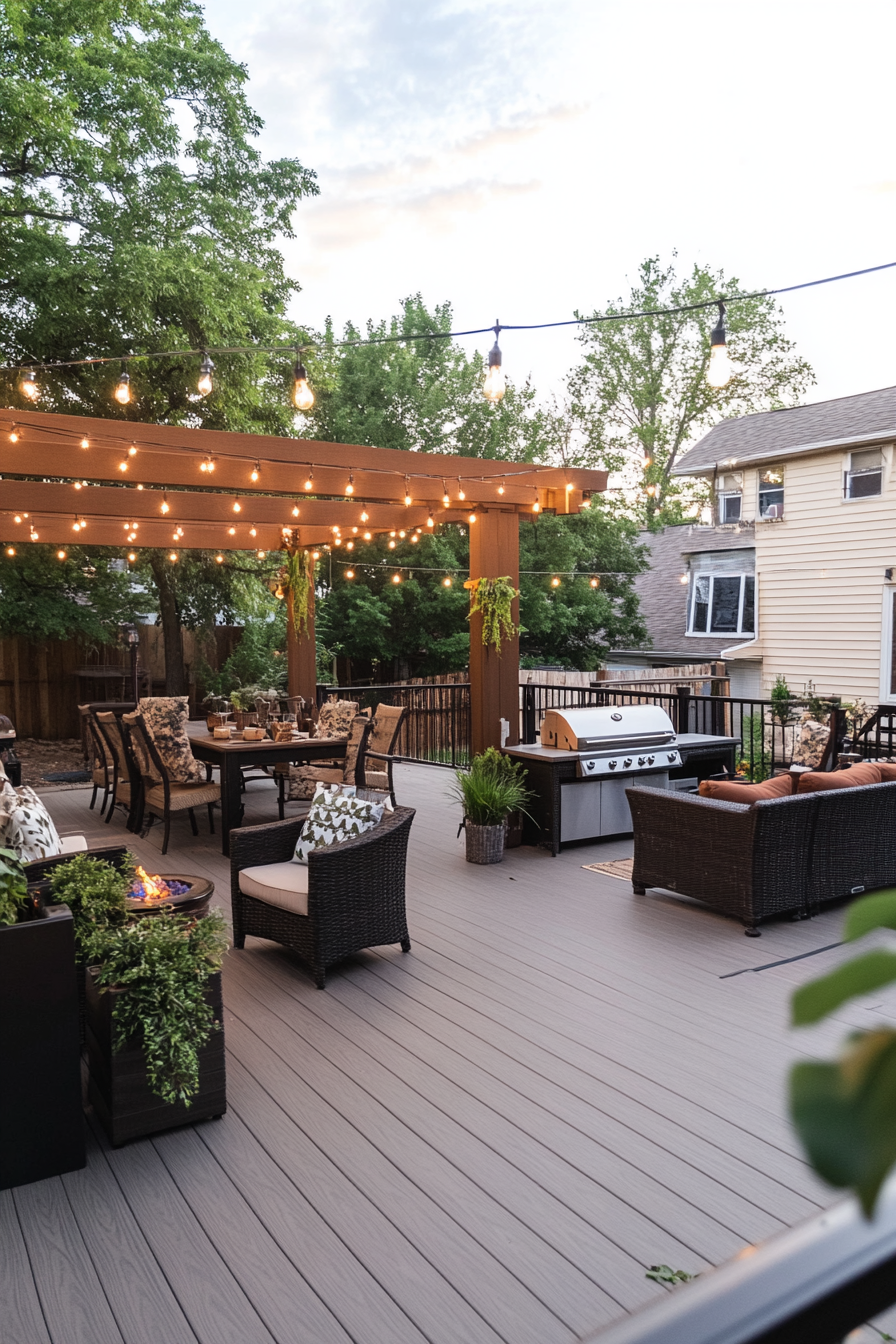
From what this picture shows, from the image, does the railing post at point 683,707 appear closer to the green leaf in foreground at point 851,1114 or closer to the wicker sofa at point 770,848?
the wicker sofa at point 770,848

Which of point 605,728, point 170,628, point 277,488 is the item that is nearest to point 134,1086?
point 605,728

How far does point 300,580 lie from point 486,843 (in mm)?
4945

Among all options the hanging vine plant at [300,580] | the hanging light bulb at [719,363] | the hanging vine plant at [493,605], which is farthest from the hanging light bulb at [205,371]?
the hanging vine plant at [300,580]

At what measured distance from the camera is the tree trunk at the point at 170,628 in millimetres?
12273

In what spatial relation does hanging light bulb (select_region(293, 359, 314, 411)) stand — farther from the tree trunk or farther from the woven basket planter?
the tree trunk

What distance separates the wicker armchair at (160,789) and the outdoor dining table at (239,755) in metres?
0.19

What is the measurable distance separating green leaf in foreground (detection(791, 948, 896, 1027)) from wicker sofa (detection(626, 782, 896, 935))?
4.70 m

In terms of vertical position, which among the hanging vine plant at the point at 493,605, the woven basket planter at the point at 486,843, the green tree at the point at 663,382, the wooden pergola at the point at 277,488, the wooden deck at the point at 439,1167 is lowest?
the wooden deck at the point at 439,1167

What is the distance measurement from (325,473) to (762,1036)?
16.4 feet

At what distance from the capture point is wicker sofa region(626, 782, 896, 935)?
4.76 m

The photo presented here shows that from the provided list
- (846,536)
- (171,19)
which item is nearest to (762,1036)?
(846,536)

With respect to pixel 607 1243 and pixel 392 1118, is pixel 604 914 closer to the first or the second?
pixel 392 1118

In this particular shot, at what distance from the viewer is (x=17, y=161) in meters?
10.2

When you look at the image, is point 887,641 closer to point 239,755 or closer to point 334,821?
point 239,755
